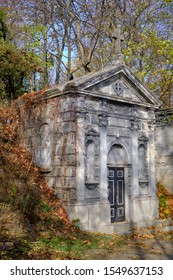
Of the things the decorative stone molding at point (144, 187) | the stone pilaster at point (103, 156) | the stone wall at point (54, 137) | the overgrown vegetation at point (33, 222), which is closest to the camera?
the overgrown vegetation at point (33, 222)

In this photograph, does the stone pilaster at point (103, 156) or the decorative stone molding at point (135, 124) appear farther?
the decorative stone molding at point (135, 124)

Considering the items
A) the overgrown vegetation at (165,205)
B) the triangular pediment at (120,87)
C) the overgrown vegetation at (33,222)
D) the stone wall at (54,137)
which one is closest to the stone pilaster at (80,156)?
the stone wall at (54,137)

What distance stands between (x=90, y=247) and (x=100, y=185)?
296cm

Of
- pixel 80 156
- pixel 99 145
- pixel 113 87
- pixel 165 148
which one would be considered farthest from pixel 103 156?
pixel 165 148

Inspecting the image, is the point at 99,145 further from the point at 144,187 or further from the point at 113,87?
the point at 144,187

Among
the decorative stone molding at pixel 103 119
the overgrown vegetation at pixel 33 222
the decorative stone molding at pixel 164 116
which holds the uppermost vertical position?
the decorative stone molding at pixel 164 116

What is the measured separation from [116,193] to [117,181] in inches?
17.7

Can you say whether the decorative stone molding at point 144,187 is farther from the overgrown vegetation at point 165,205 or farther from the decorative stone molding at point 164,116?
the decorative stone molding at point 164,116

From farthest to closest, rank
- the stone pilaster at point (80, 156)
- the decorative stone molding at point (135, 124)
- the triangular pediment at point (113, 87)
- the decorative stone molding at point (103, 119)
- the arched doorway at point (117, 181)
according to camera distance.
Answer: the decorative stone molding at point (135, 124) < the arched doorway at point (117, 181) < the decorative stone molding at point (103, 119) < the triangular pediment at point (113, 87) < the stone pilaster at point (80, 156)

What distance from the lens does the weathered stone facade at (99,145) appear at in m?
11.8

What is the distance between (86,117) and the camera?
12.2 m

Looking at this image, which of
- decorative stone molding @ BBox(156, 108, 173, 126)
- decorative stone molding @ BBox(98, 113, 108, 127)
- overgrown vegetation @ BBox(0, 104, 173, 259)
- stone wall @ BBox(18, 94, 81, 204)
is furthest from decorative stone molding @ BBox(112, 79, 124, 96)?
decorative stone molding @ BBox(156, 108, 173, 126)
